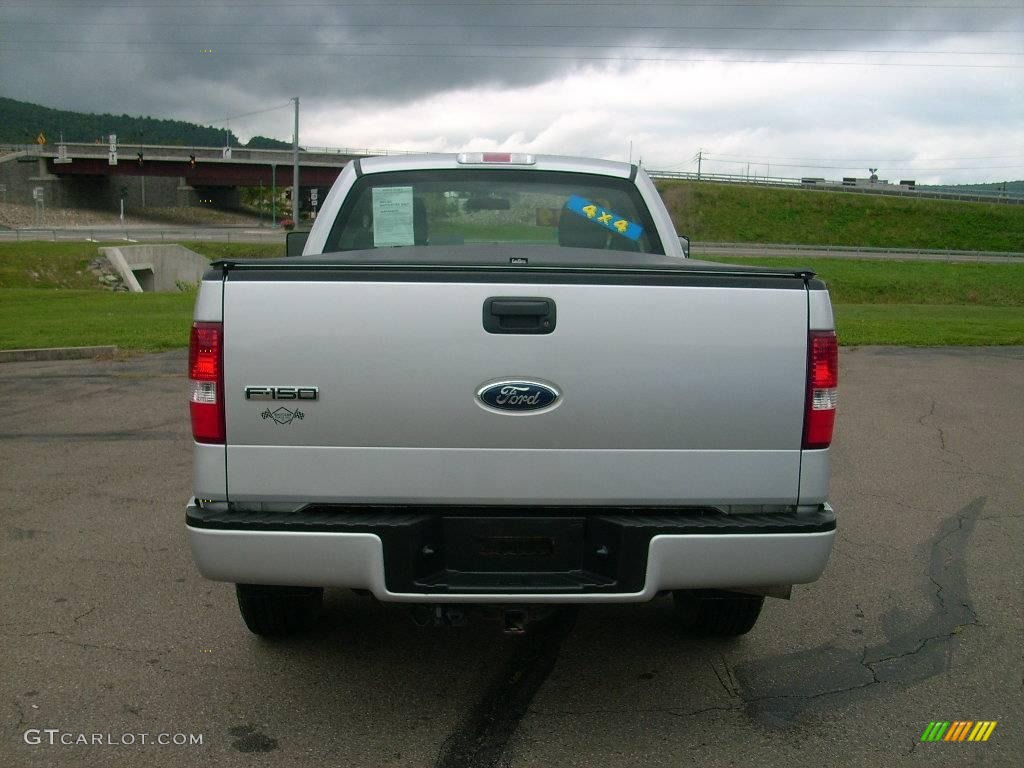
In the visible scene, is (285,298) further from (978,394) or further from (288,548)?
(978,394)

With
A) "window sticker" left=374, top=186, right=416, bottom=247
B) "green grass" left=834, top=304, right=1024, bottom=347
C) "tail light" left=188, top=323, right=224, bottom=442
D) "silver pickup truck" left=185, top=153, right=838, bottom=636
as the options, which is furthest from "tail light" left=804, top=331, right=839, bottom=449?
"green grass" left=834, top=304, right=1024, bottom=347

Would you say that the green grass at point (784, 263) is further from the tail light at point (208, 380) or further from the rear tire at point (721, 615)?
the tail light at point (208, 380)

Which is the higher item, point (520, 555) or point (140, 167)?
point (140, 167)

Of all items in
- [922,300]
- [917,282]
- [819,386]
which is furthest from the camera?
[917,282]

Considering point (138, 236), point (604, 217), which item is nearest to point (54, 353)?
point (604, 217)

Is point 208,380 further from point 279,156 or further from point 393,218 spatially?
point 279,156

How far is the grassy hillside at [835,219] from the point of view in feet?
224

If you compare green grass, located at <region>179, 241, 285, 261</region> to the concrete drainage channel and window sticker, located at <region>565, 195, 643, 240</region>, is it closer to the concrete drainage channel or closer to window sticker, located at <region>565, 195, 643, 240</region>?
the concrete drainage channel

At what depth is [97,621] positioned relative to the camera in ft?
15.0

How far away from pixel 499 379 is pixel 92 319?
17.1 m

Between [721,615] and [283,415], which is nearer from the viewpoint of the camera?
[283,415]

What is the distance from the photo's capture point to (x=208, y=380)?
326 centimetres

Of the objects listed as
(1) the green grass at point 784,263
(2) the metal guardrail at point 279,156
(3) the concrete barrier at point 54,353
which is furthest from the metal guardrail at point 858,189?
(3) the concrete barrier at point 54,353

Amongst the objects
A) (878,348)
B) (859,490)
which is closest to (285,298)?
(859,490)
